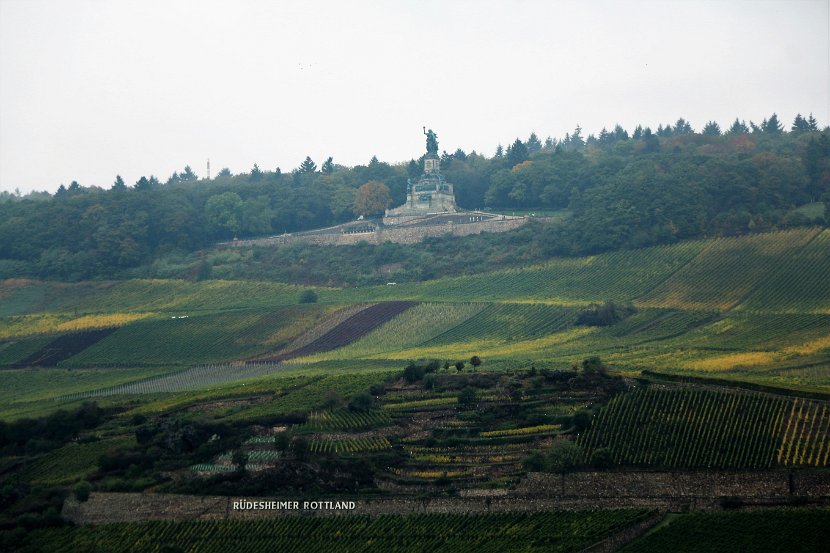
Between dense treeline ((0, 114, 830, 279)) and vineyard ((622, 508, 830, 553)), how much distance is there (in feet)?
214

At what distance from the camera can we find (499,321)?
343 feet

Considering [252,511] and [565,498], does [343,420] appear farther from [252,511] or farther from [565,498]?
[565,498]

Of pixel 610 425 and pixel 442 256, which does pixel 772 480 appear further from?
pixel 442 256

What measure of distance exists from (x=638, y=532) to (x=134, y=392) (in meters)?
42.9

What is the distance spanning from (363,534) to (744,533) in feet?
55.6

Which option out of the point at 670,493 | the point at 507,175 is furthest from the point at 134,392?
the point at 507,175

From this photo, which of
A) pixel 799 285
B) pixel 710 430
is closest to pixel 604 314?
pixel 799 285

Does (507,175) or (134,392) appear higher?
Answer: (507,175)

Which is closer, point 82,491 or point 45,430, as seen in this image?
point 82,491

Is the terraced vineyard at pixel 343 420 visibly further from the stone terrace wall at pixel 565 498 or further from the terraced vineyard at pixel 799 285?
the terraced vineyard at pixel 799 285

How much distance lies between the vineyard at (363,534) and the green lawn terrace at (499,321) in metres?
20.7

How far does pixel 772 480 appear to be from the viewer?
5862cm

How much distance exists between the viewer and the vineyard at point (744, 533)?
53.6 m

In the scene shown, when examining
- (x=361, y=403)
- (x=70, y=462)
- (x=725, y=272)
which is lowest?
(x=70, y=462)
